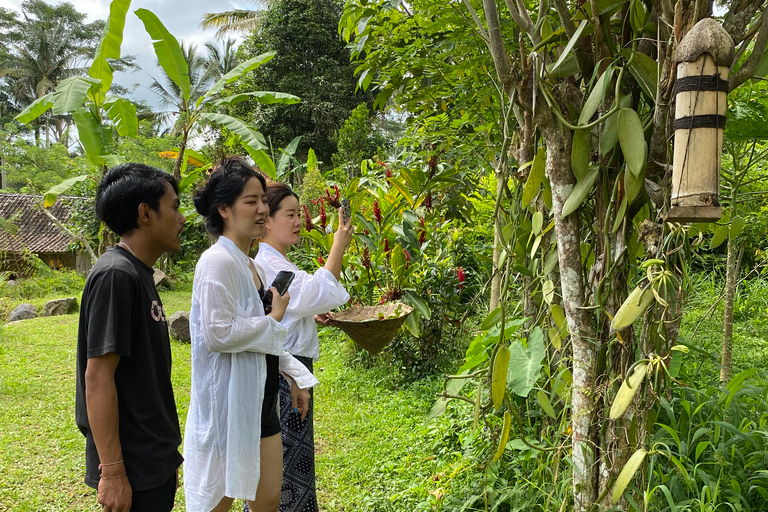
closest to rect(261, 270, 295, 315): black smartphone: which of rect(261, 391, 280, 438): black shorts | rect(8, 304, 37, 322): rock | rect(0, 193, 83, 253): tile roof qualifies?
rect(261, 391, 280, 438): black shorts

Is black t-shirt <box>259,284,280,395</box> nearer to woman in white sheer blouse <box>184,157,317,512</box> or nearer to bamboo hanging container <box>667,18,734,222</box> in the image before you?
woman in white sheer blouse <box>184,157,317,512</box>

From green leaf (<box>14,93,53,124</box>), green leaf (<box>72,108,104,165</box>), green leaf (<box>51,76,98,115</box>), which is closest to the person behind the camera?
green leaf (<box>51,76,98,115</box>)

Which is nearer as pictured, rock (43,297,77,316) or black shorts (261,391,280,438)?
black shorts (261,391,280,438)

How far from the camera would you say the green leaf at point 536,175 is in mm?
1682

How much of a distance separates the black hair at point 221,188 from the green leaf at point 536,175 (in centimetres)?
89

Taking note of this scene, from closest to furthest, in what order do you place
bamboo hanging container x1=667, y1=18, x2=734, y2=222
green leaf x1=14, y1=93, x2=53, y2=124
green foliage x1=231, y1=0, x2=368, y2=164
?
bamboo hanging container x1=667, y1=18, x2=734, y2=222 → green leaf x1=14, y1=93, x2=53, y2=124 → green foliage x1=231, y1=0, x2=368, y2=164

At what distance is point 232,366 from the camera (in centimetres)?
169

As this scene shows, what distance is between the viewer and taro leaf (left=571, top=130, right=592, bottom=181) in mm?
1501

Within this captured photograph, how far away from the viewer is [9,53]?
25469 millimetres

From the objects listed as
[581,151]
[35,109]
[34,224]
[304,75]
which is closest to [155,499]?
[581,151]

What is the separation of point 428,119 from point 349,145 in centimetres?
529

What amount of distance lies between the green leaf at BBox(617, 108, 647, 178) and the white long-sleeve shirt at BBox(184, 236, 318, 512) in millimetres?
1141

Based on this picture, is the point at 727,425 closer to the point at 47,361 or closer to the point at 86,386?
the point at 86,386

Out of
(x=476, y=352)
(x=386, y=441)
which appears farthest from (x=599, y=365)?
(x=386, y=441)
